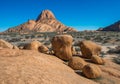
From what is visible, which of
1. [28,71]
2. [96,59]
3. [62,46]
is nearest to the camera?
[28,71]

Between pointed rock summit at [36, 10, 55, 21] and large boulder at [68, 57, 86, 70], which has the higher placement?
pointed rock summit at [36, 10, 55, 21]

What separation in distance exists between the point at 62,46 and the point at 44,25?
12084 centimetres

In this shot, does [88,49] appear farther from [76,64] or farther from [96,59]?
[76,64]

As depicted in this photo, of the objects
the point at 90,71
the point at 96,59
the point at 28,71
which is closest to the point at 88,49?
the point at 96,59

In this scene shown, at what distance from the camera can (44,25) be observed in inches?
5310

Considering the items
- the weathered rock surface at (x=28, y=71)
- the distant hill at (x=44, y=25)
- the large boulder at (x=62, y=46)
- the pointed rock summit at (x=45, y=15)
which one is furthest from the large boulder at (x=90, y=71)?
the pointed rock summit at (x=45, y=15)

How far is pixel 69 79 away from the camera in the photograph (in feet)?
33.8

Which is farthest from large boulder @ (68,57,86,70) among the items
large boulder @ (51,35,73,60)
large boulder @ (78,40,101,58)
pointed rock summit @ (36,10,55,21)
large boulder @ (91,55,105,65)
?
pointed rock summit @ (36,10,55,21)

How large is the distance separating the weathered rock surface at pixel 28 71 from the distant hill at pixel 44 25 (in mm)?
117573

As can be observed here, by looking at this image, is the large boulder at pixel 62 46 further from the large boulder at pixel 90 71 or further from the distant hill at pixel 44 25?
the distant hill at pixel 44 25

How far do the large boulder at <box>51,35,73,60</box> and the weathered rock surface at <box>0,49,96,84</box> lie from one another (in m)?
3.06

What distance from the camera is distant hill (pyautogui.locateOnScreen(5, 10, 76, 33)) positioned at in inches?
5202

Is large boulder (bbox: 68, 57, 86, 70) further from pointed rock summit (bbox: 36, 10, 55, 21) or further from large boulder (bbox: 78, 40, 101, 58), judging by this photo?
pointed rock summit (bbox: 36, 10, 55, 21)

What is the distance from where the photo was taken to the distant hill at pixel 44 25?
132125mm
